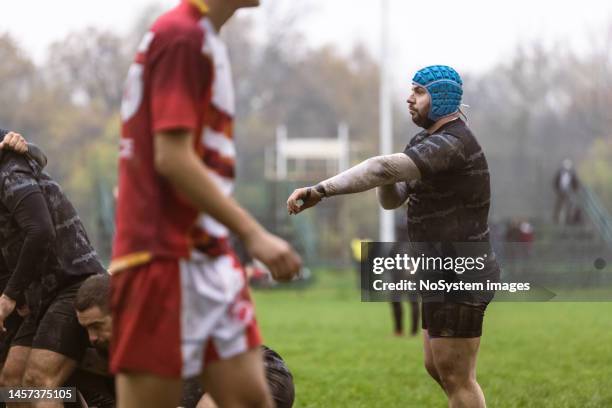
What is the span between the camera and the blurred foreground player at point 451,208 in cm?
577

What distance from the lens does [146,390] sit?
343cm

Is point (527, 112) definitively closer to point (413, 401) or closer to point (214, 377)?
point (413, 401)

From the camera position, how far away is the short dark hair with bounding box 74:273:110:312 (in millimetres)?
5320

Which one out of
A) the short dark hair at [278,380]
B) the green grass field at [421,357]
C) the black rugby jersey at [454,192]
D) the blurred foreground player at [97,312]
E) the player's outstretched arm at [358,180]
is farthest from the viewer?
the green grass field at [421,357]

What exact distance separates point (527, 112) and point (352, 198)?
471 inches

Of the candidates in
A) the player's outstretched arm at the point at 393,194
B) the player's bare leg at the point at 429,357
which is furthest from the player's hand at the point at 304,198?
the player's bare leg at the point at 429,357

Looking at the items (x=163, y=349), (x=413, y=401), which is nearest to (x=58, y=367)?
(x=163, y=349)

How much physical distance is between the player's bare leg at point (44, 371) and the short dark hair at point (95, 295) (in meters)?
0.50

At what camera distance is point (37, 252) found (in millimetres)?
5648

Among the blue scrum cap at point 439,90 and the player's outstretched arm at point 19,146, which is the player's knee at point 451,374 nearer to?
the blue scrum cap at point 439,90

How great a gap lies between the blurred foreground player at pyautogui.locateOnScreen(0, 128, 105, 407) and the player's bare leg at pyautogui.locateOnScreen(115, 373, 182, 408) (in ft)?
7.69

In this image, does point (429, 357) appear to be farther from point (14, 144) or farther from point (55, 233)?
point (14, 144)

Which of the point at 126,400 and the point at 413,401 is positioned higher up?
the point at 126,400

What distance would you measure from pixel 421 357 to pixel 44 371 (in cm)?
729
